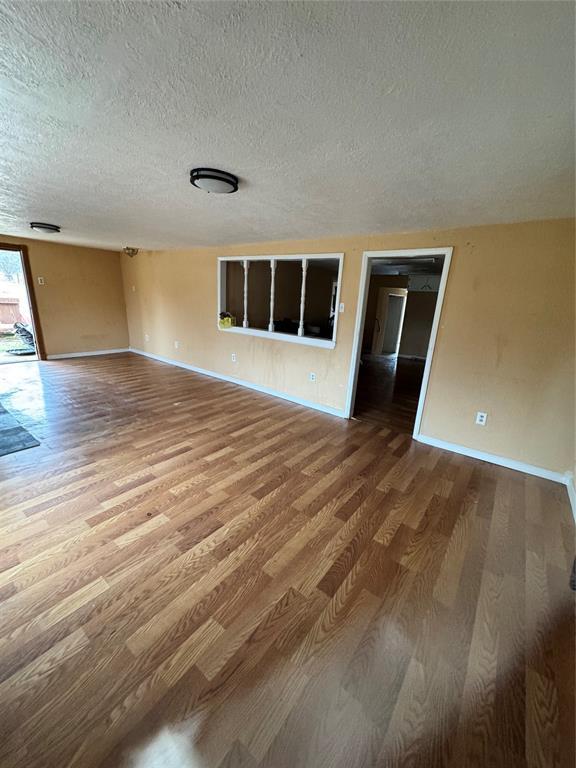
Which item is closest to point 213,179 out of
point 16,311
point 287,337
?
point 287,337

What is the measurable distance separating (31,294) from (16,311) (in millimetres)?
3642

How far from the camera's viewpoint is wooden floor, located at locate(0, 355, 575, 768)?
101 centimetres

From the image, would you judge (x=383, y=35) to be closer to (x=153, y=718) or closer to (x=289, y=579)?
(x=289, y=579)

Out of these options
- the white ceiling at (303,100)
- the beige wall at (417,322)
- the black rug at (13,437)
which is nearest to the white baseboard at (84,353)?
the black rug at (13,437)

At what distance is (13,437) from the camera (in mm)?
2896

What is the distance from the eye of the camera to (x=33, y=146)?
5.73 ft

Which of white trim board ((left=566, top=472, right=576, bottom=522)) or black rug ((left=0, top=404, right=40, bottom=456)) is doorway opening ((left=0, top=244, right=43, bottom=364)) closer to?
black rug ((left=0, top=404, right=40, bottom=456))

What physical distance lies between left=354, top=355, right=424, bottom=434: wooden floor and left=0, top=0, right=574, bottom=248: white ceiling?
2.48 meters

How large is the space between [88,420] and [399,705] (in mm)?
3691

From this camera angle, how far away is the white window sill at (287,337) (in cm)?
403

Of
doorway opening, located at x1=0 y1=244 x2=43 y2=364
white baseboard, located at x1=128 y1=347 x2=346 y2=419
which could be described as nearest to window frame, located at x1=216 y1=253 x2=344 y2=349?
white baseboard, located at x1=128 y1=347 x2=346 y2=419

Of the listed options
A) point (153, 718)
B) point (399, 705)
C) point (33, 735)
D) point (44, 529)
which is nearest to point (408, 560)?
point (399, 705)

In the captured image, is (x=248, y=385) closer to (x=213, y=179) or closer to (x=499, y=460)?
(x=213, y=179)

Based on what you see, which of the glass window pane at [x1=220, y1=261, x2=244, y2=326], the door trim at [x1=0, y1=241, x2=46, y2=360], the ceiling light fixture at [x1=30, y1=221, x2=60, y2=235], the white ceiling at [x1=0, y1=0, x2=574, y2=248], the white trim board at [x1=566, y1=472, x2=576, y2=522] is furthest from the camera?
the door trim at [x1=0, y1=241, x2=46, y2=360]
